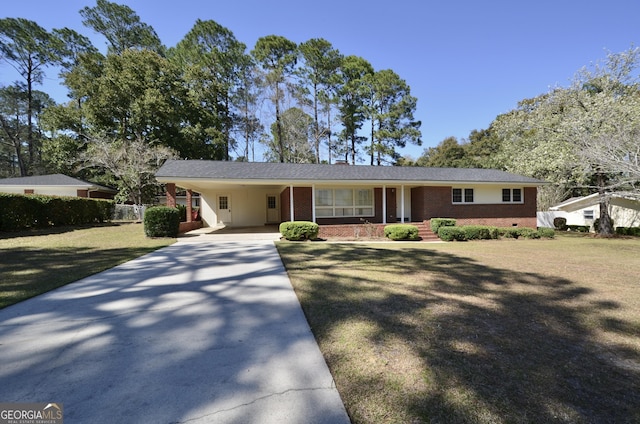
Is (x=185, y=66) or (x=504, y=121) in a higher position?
(x=185, y=66)

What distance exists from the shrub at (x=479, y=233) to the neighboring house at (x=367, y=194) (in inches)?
92.4

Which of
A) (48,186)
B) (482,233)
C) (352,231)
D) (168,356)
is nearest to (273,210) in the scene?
(352,231)

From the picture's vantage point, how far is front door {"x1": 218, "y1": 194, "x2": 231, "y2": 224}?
18250 millimetres

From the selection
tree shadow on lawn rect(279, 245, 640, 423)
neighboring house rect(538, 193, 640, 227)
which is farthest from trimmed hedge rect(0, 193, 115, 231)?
neighboring house rect(538, 193, 640, 227)

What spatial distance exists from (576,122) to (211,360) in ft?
60.8

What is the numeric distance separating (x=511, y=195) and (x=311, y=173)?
12.6m

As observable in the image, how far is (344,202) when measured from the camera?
53.2 feet

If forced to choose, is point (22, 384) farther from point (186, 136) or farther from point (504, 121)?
point (186, 136)

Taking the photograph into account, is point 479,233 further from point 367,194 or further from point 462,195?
point 367,194

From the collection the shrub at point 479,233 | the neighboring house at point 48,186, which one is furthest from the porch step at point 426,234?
the neighboring house at point 48,186

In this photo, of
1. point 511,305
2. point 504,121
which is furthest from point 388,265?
point 504,121

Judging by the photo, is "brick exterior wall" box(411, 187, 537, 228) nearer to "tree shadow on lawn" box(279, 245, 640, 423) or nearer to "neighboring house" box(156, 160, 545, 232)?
"neighboring house" box(156, 160, 545, 232)

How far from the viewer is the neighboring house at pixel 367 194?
1486 cm

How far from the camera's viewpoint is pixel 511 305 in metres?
4.24
